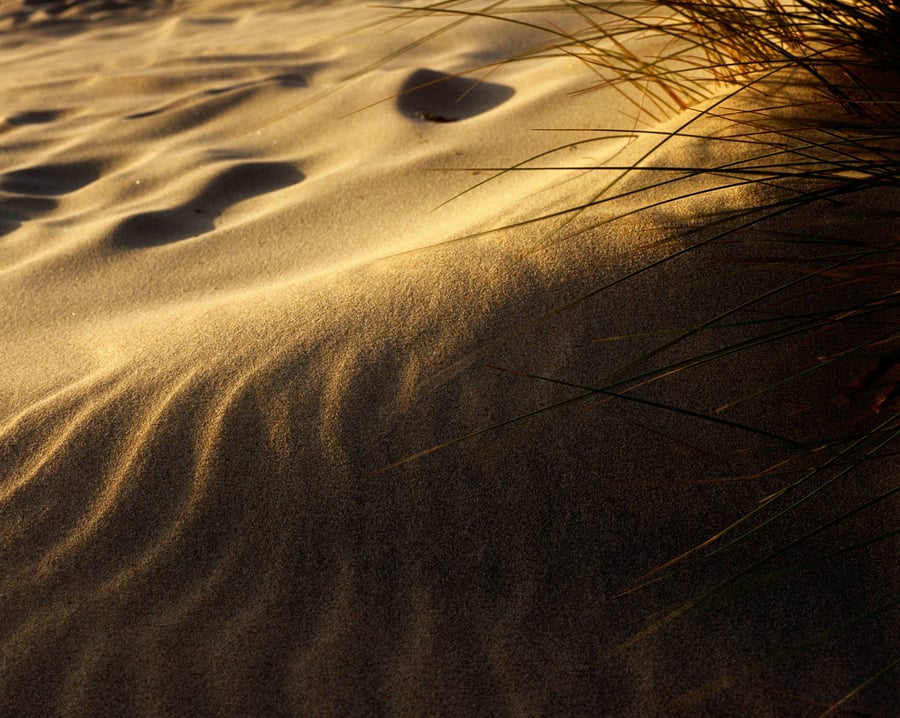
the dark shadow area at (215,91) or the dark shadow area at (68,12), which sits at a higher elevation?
the dark shadow area at (68,12)

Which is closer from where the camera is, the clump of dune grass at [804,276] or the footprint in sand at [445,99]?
the clump of dune grass at [804,276]

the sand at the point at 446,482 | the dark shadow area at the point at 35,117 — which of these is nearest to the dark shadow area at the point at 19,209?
the sand at the point at 446,482

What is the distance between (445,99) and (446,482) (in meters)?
2.01

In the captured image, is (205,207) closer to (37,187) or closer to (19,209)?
(19,209)

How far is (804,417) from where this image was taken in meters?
1.38

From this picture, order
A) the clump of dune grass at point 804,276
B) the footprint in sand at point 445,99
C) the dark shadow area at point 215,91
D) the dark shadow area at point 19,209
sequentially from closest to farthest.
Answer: the clump of dune grass at point 804,276 → the dark shadow area at point 19,209 → the footprint in sand at point 445,99 → the dark shadow area at point 215,91

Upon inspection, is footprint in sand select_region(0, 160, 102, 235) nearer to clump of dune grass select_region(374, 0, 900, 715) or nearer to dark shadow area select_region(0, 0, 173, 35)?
clump of dune grass select_region(374, 0, 900, 715)

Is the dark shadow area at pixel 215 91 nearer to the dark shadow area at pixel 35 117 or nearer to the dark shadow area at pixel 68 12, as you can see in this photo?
the dark shadow area at pixel 35 117

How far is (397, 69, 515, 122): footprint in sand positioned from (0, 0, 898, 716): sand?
1.01 meters

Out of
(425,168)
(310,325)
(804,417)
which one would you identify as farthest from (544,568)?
(425,168)

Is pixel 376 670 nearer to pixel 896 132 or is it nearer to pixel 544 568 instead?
pixel 544 568

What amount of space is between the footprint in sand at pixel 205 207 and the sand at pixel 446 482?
356mm

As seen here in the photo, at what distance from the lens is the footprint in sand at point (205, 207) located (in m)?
2.33

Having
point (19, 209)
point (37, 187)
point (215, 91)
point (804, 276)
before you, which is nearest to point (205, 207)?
point (19, 209)
